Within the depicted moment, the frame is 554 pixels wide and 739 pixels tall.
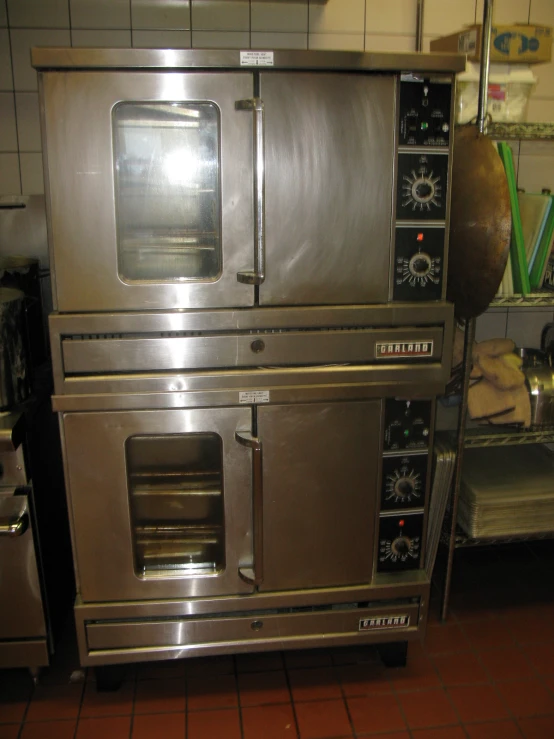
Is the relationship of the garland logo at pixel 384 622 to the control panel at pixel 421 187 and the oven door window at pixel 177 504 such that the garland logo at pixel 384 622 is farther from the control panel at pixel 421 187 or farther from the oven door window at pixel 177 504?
the control panel at pixel 421 187

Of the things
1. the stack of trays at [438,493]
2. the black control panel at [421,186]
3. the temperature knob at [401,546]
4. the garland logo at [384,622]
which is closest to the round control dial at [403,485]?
the temperature knob at [401,546]

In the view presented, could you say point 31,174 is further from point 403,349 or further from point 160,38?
point 403,349

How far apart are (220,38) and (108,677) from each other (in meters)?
1.99

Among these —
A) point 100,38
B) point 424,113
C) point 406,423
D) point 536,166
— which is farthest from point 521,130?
point 100,38

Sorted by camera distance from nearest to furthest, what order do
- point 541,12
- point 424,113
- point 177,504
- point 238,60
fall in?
1. point 238,60
2. point 424,113
3. point 177,504
4. point 541,12

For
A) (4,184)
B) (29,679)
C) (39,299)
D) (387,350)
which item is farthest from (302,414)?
(4,184)

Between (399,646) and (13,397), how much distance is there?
4.26 ft

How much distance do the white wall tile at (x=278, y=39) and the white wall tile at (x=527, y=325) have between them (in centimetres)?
123

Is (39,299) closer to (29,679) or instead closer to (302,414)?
(302,414)

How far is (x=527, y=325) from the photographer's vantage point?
2443mm

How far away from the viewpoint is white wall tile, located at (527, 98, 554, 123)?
2256 mm

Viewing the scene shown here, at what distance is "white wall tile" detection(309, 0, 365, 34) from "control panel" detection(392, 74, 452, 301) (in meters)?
0.82

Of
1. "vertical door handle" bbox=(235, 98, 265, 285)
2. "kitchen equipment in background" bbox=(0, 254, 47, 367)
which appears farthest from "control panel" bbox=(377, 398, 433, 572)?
"kitchen equipment in background" bbox=(0, 254, 47, 367)

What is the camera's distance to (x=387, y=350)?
1.60 metres
